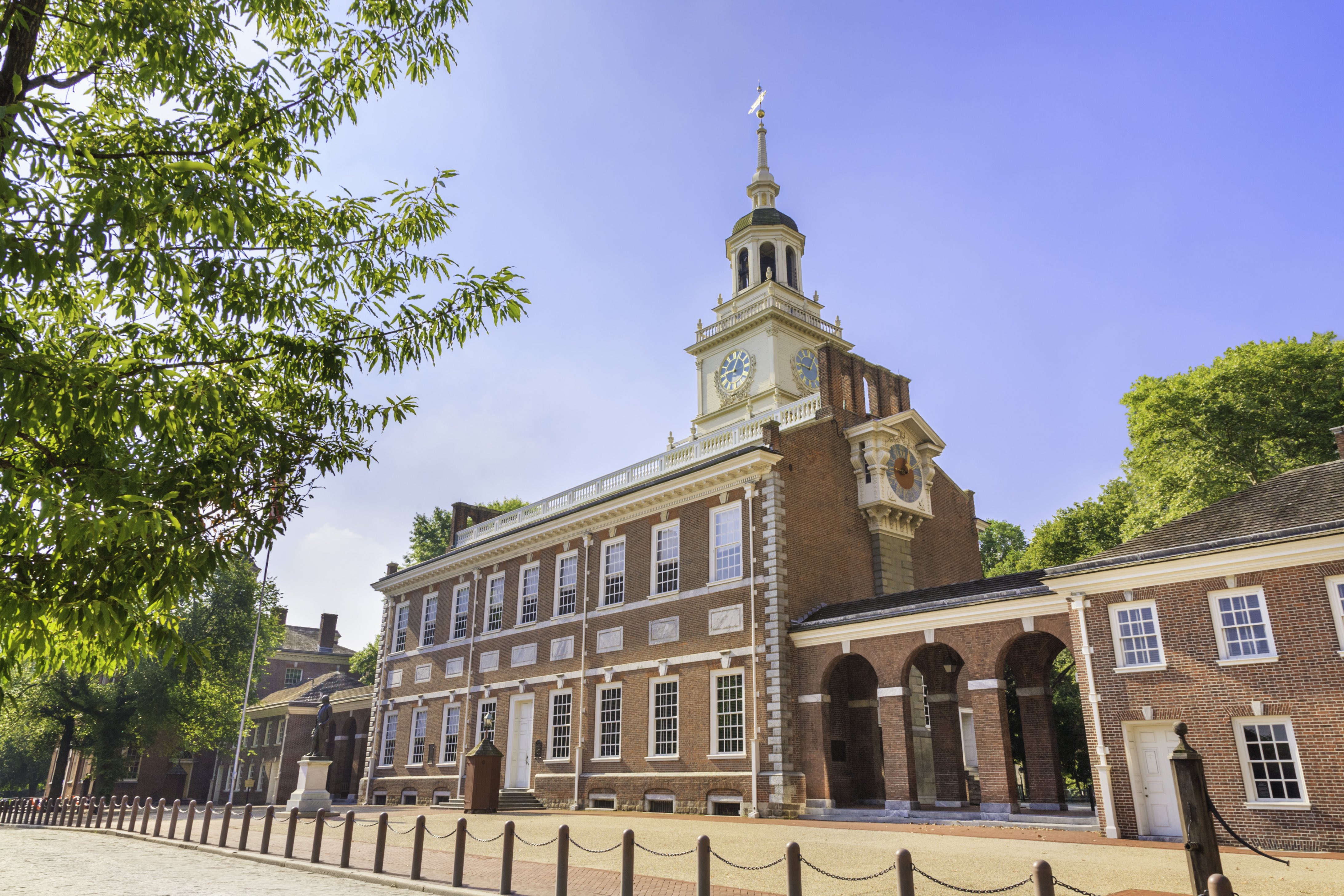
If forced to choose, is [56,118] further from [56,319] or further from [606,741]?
[606,741]

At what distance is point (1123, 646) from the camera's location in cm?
1766

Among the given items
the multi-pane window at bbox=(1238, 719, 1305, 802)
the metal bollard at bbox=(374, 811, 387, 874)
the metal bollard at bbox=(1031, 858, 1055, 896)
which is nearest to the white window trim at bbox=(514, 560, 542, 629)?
the metal bollard at bbox=(374, 811, 387, 874)

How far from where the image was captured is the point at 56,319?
7238 mm

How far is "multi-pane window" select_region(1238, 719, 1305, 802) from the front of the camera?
15234 millimetres

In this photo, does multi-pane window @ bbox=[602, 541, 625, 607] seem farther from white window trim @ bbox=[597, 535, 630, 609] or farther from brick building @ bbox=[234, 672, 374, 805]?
brick building @ bbox=[234, 672, 374, 805]

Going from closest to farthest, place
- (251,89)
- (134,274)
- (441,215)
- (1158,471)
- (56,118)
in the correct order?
(134,274)
(56,118)
(251,89)
(441,215)
(1158,471)

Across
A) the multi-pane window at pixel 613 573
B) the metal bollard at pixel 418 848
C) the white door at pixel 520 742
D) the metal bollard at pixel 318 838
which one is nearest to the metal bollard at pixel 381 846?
the metal bollard at pixel 418 848

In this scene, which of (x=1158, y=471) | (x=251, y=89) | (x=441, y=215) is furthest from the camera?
(x=1158, y=471)

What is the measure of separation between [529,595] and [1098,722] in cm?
2144

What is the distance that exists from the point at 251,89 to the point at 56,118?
137cm

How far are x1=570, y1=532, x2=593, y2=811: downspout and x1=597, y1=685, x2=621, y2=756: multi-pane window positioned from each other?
0.55 meters

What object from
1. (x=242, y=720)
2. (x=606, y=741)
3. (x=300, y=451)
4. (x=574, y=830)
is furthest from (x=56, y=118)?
(x=242, y=720)

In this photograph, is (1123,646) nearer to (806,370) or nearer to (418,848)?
(418,848)

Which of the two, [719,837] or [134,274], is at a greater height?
[134,274]
